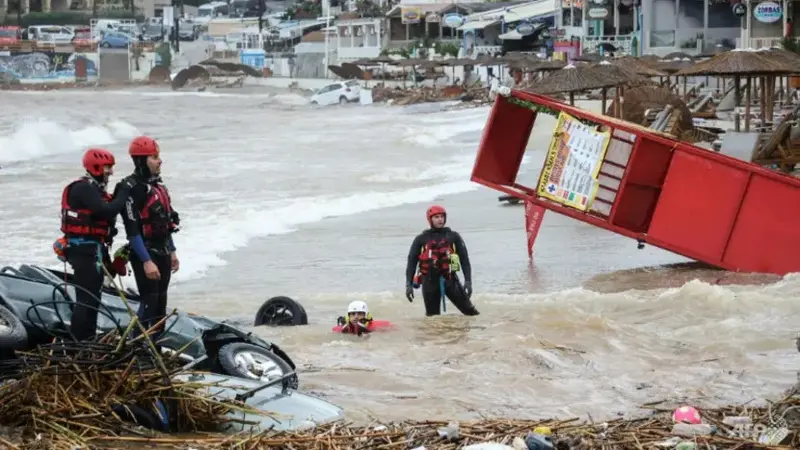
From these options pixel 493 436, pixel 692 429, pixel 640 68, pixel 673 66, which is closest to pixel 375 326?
pixel 493 436

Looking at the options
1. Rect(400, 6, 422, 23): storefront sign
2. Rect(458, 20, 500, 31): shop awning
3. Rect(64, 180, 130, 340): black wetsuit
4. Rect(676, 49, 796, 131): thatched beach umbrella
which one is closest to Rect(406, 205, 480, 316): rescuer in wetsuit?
Rect(64, 180, 130, 340): black wetsuit

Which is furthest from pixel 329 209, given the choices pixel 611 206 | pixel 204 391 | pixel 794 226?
pixel 204 391

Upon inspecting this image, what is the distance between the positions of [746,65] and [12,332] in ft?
65.5

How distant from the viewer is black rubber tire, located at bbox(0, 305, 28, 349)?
23.6ft

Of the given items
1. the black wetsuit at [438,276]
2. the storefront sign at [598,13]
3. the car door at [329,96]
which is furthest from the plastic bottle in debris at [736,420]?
the car door at [329,96]

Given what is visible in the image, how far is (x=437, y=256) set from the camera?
11797 millimetres

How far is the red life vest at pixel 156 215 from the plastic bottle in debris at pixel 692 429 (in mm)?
3859

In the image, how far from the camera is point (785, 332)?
1133 centimetres

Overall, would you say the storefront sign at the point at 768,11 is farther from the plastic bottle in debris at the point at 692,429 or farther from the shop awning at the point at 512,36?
the plastic bottle in debris at the point at 692,429

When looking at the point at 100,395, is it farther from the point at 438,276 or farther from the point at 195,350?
the point at 438,276

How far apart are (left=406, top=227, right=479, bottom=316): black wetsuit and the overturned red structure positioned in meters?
4.59

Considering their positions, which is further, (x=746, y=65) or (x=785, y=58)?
(x=785, y=58)

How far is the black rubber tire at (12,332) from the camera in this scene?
283 inches

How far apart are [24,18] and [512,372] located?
15413cm
